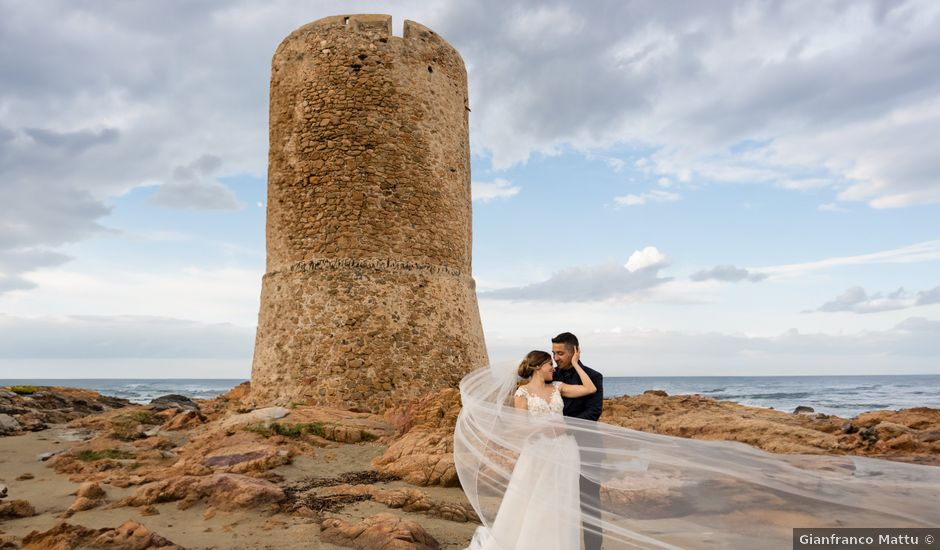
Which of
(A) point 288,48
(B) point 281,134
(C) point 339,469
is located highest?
(A) point 288,48

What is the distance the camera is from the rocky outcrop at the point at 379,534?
4.65 m

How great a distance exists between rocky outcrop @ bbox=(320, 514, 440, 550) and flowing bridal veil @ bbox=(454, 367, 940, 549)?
1.56 ft

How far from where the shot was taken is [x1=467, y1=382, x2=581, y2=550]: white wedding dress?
14.0 ft

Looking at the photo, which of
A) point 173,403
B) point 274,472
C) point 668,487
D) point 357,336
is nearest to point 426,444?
point 274,472

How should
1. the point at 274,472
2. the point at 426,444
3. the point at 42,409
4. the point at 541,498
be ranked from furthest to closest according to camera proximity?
the point at 42,409
the point at 426,444
the point at 274,472
the point at 541,498

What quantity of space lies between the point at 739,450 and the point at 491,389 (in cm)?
200

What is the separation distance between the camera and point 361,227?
12156 mm

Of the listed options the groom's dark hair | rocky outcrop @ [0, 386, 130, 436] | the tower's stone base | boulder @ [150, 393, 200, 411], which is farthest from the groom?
boulder @ [150, 393, 200, 411]

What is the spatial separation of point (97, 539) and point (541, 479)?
3.33 meters

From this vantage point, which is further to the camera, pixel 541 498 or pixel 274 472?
pixel 274 472

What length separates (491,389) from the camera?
17.8ft

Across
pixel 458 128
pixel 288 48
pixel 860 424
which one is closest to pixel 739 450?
pixel 860 424

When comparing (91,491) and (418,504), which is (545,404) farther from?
(91,491)

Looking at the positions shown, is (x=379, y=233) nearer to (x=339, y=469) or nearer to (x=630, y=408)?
(x=339, y=469)
